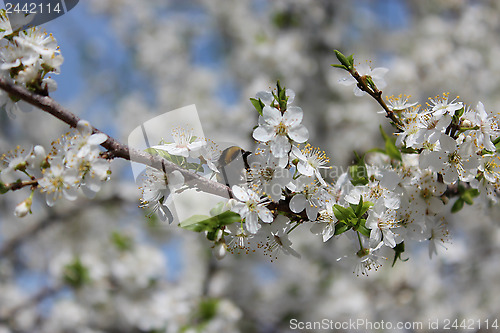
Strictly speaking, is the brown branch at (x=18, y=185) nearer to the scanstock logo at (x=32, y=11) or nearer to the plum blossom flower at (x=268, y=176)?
the scanstock logo at (x=32, y=11)

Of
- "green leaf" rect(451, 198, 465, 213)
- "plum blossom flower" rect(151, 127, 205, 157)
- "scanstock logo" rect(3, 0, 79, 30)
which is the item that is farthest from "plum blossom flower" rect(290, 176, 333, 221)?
"scanstock logo" rect(3, 0, 79, 30)

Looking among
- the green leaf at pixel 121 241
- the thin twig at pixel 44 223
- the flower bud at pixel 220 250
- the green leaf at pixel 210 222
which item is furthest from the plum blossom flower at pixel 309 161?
the thin twig at pixel 44 223

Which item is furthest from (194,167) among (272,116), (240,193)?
(272,116)

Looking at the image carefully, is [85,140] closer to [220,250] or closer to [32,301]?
[220,250]

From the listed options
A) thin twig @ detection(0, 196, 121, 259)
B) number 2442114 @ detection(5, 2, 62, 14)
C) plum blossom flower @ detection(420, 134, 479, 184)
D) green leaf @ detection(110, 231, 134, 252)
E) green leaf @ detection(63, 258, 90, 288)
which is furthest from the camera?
thin twig @ detection(0, 196, 121, 259)

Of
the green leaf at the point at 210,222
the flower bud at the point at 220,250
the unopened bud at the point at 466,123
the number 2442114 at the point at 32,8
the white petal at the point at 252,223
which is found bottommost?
the flower bud at the point at 220,250

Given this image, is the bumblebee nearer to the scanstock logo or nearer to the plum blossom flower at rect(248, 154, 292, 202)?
the plum blossom flower at rect(248, 154, 292, 202)
